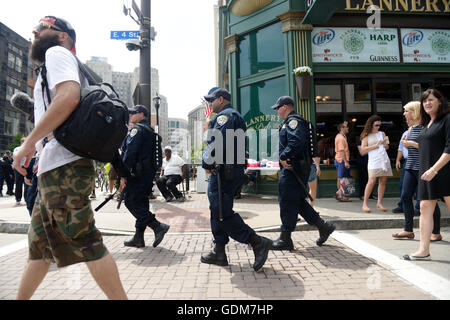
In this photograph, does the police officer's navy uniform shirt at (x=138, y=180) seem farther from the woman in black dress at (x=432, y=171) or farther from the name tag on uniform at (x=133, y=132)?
the woman in black dress at (x=432, y=171)

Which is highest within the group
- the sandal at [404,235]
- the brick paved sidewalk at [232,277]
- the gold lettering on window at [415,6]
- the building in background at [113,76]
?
the building in background at [113,76]

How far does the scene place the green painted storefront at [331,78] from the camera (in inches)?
309

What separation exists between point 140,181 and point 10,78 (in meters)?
55.7

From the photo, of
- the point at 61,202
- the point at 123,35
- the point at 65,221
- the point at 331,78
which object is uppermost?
the point at 123,35

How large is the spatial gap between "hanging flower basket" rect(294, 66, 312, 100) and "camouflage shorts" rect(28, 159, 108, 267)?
6.75 meters

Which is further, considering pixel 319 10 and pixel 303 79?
pixel 303 79

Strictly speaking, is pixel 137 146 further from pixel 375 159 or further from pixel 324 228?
pixel 375 159

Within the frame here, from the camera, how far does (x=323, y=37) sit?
7957 mm

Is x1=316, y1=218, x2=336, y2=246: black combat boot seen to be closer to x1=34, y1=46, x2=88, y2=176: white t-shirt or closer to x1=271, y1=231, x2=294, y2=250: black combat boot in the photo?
x1=271, y1=231, x2=294, y2=250: black combat boot

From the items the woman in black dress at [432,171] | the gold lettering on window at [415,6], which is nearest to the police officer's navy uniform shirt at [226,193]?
the woman in black dress at [432,171]

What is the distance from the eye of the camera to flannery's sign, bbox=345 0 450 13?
7.91 meters

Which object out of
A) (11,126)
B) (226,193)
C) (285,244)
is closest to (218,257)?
(226,193)

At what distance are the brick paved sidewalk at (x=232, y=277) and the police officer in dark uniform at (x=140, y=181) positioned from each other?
29 cm
